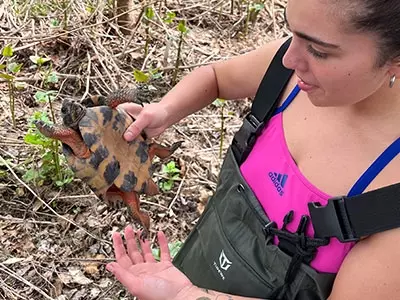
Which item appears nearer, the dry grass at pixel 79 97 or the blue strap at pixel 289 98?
the blue strap at pixel 289 98

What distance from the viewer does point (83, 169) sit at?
1656 mm

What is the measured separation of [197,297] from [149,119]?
549 millimetres

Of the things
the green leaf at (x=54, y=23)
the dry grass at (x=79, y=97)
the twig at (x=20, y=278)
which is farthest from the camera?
the green leaf at (x=54, y=23)

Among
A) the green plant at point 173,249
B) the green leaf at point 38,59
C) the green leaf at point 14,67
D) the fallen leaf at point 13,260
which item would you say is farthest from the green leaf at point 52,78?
the green plant at point 173,249

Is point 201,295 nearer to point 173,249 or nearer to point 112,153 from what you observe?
point 112,153

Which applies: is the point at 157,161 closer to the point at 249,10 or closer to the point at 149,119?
the point at 149,119

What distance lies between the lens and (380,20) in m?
1.16

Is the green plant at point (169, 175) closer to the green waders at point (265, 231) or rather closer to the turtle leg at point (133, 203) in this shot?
the turtle leg at point (133, 203)

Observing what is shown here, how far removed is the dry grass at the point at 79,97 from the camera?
2520mm

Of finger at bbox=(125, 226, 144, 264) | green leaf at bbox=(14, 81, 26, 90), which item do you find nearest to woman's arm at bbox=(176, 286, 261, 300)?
finger at bbox=(125, 226, 144, 264)

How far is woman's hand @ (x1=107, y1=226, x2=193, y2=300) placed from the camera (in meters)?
1.53

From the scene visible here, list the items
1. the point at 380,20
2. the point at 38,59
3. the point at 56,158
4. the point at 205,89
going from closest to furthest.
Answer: the point at 380,20 → the point at 205,89 → the point at 56,158 → the point at 38,59

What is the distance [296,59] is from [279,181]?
0.35m

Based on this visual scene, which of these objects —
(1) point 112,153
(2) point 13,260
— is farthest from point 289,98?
(2) point 13,260
